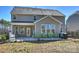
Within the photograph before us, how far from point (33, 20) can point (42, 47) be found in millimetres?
677

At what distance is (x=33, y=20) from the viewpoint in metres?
6.16

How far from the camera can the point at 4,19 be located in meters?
6.09

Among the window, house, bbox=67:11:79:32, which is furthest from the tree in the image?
house, bbox=67:11:79:32

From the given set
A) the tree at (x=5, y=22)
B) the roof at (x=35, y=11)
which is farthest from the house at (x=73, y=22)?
the tree at (x=5, y=22)

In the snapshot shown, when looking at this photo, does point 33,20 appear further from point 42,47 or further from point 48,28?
point 42,47

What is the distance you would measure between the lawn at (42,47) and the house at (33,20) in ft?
0.83

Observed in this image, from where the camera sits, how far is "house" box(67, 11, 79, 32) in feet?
20.1

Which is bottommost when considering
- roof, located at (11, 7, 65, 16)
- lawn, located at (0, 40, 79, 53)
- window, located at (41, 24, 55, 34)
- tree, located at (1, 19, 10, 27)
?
lawn, located at (0, 40, 79, 53)

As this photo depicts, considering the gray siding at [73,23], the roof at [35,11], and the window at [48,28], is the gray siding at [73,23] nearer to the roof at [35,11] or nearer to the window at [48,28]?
the roof at [35,11]

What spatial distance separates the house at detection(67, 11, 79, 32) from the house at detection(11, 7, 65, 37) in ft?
0.47

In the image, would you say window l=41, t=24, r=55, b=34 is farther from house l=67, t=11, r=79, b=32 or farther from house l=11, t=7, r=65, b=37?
house l=67, t=11, r=79, b=32

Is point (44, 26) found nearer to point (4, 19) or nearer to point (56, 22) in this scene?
point (56, 22)

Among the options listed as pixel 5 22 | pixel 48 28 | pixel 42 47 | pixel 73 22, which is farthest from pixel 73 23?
pixel 5 22
